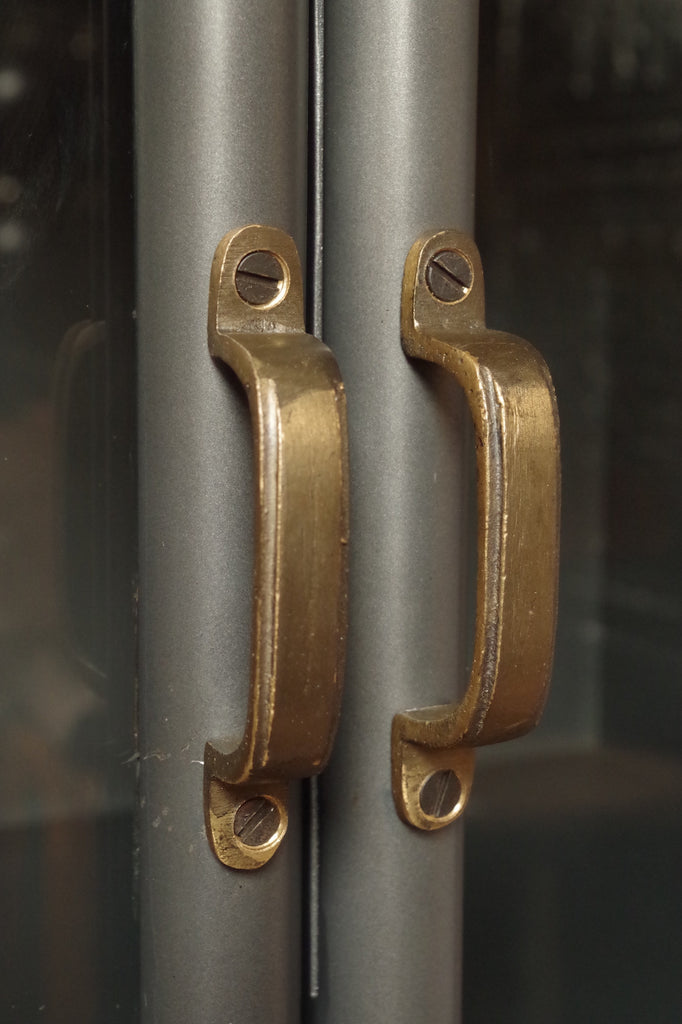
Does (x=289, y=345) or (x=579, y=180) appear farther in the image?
(x=579, y=180)

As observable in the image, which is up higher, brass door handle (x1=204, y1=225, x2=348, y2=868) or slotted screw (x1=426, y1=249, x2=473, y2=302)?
slotted screw (x1=426, y1=249, x2=473, y2=302)

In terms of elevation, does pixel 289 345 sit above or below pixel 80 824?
above

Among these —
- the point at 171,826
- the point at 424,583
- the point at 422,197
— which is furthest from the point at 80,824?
the point at 422,197

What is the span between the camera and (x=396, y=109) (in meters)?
0.43

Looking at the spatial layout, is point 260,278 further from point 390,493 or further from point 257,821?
point 257,821

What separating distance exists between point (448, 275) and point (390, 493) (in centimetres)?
8

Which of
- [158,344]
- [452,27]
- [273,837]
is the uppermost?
[452,27]

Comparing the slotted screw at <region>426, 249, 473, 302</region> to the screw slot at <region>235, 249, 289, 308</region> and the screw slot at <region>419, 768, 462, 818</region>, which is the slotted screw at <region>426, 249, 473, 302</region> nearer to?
the screw slot at <region>235, 249, 289, 308</region>

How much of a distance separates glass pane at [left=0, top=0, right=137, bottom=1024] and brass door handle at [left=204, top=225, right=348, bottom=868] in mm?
60

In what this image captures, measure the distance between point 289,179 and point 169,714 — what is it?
20 centimetres

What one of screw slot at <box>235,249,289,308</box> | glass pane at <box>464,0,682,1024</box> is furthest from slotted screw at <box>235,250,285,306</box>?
glass pane at <box>464,0,682,1024</box>

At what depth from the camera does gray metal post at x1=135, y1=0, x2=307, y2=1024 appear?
0.41 metres

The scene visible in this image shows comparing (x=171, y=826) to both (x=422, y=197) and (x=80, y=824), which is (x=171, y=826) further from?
(x=422, y=197)

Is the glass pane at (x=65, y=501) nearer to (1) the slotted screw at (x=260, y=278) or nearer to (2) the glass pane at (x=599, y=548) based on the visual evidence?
(1) the slotted screw at (x=260, y=278)
